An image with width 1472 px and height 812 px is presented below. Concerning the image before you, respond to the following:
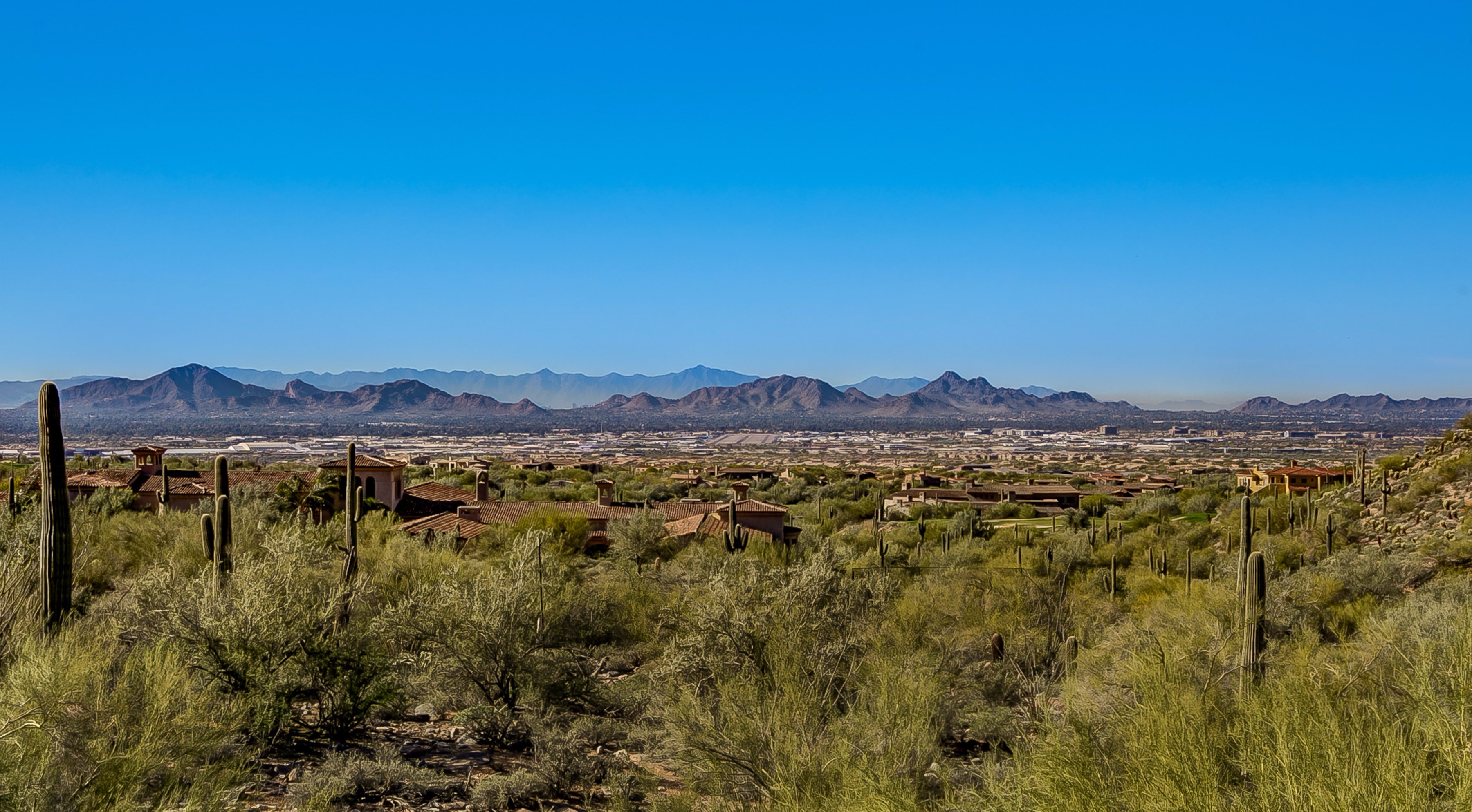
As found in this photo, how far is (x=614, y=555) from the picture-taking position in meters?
31.8

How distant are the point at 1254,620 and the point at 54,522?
1500cm

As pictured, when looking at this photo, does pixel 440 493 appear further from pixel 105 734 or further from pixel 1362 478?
pixel 105 734

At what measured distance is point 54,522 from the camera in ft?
40.8

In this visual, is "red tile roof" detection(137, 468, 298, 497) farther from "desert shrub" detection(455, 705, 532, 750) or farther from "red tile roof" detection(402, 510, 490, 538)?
"desert shrub" detection(455, 705, 532, 750)

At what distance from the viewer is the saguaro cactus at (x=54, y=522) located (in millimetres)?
12156

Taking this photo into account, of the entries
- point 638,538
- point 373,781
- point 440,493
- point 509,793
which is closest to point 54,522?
point 373,781

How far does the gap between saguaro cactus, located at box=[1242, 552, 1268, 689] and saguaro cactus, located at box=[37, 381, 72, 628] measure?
45.8ft

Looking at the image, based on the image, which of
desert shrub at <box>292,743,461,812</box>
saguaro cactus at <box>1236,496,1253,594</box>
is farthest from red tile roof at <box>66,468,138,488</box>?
saguaro cactus at <box>1236,496,1253,594</box>

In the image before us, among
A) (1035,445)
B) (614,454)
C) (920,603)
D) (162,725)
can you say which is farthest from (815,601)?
(1035,445)

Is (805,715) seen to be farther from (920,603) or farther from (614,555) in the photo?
(614,555)

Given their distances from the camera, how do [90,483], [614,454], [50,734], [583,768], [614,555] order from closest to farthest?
[50,734] → [583,768] → [614,555] → [90,483] → [614,454]

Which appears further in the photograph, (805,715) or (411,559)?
(411,559)

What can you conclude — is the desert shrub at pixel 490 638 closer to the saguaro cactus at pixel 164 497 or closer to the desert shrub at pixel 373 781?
the desert shrub at pixel 373 781

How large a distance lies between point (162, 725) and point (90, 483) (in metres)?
31.9
